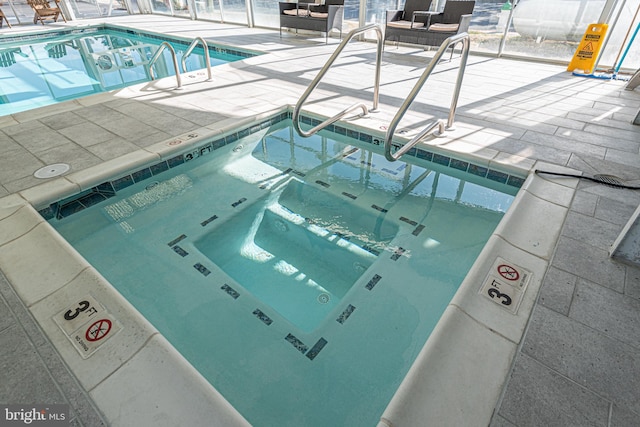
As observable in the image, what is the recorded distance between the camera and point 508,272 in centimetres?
151

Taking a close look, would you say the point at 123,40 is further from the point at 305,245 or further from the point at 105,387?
the point at 105,387

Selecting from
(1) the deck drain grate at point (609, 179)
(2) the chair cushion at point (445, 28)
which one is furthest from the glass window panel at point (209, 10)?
(1) the deck drain grate at point (609, 179)

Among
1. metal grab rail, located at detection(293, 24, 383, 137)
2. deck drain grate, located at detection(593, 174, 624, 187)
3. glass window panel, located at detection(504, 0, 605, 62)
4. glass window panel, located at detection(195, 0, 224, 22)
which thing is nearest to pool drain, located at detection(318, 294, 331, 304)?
metal grab rail, located at detection(293, 24, 383, 137)

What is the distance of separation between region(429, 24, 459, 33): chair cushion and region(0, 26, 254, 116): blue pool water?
10.8ft

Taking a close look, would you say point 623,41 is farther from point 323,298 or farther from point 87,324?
point 87,324

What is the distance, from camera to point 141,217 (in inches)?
87.1

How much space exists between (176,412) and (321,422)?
52 cm

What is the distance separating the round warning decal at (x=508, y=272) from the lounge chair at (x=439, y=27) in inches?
182

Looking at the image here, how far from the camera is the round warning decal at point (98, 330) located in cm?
124

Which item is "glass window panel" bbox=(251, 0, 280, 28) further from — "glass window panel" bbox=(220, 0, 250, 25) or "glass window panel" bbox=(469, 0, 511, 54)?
"glass window panel" bbox=(469, 0, 511, 54)

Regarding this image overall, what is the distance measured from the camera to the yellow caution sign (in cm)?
436

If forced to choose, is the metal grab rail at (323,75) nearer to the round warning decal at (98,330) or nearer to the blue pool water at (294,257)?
the blue pool water at (294,257)

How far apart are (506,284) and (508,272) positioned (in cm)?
8
